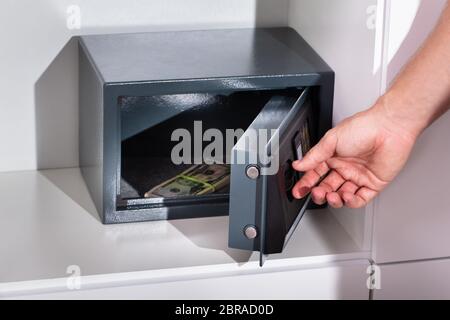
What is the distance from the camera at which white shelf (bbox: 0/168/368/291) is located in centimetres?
126

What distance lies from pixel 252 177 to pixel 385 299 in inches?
11.2

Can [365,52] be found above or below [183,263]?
above

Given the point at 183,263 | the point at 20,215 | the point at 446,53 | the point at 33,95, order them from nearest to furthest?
the point at 446,53 < the point at 183,263 < the point at 20,215 < the point at 33,95

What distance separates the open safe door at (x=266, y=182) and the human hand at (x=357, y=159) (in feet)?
0.10

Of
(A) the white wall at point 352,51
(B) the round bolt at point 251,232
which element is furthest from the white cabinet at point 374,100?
(B) the round bolt at point 251,232

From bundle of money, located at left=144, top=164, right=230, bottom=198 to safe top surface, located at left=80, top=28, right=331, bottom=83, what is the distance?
7.2 inches

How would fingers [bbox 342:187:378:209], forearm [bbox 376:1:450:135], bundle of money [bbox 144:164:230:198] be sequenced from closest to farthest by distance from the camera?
forearm [bbox 376:1:450:135]
fingers [bbox 342:187:378:209]
bundle of money [bbox 144:164:230:198]

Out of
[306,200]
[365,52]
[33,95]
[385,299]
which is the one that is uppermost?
[365,52]

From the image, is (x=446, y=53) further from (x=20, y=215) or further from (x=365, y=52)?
(x=20, y=215)

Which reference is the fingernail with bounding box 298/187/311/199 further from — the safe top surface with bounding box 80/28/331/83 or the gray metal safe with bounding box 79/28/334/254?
the safe top surface with bounding box 80/28/331/83

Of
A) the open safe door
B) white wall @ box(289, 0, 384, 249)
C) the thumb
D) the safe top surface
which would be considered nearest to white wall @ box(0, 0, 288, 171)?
the safe top surface

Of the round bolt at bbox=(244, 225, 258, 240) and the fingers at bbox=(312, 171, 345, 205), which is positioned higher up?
the fingers at bbox=(312, 171, 345, 205)

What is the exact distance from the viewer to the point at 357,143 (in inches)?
48.9
